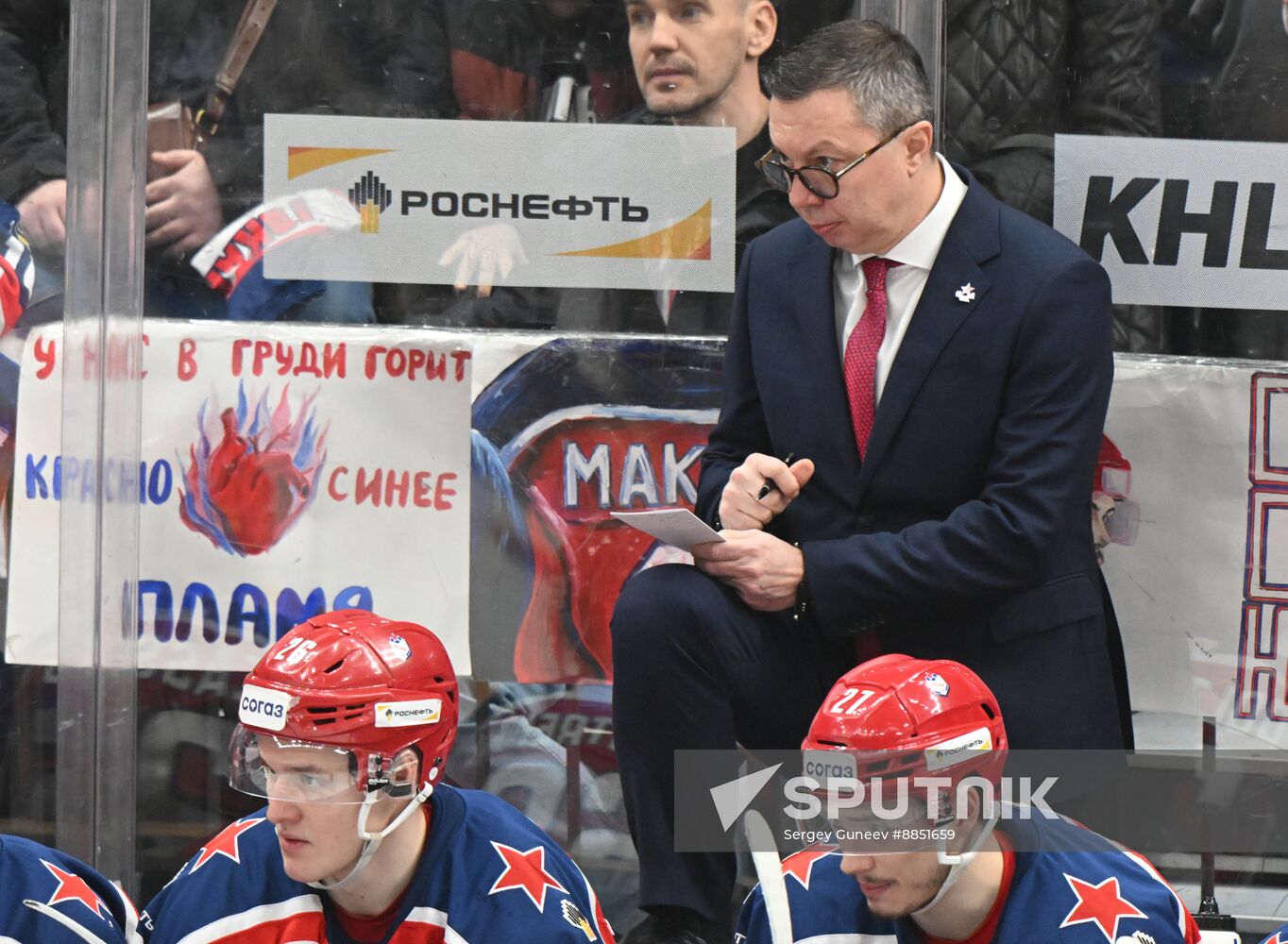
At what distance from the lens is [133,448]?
3.82 m

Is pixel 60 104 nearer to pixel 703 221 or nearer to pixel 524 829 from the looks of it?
pixel 703 221

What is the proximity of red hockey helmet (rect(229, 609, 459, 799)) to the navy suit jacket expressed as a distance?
2.38 feet

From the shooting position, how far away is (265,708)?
2.44 m

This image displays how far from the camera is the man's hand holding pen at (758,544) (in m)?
2.92

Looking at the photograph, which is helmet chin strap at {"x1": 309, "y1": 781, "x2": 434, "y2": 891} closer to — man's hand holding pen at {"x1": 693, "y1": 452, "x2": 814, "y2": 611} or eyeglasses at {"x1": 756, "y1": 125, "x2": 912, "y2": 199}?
man's hand holding pen at {"x1": 693, "y1": 452, "x2": 814, "y2": 611}

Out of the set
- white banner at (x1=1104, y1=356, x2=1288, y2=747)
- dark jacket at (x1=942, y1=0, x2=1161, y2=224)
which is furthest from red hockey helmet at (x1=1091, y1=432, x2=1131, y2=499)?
dark jacket at (x1=942, y1=0, x2=1161, y2=224)

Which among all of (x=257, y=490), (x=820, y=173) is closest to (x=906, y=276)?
(x=820, y=173)

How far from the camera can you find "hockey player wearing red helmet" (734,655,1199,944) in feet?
7.56

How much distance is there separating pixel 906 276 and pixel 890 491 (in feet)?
1.24

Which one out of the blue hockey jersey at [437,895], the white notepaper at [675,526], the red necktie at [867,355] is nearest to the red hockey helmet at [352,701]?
the blue hockey jersey at [437,895]

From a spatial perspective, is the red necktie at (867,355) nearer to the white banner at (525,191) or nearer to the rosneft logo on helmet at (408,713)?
the white banner at (525,191)

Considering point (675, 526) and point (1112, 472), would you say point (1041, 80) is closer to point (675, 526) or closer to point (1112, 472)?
point (1112, 472)

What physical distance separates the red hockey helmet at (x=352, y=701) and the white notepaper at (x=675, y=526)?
460 millimetres

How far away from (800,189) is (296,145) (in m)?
1.29
